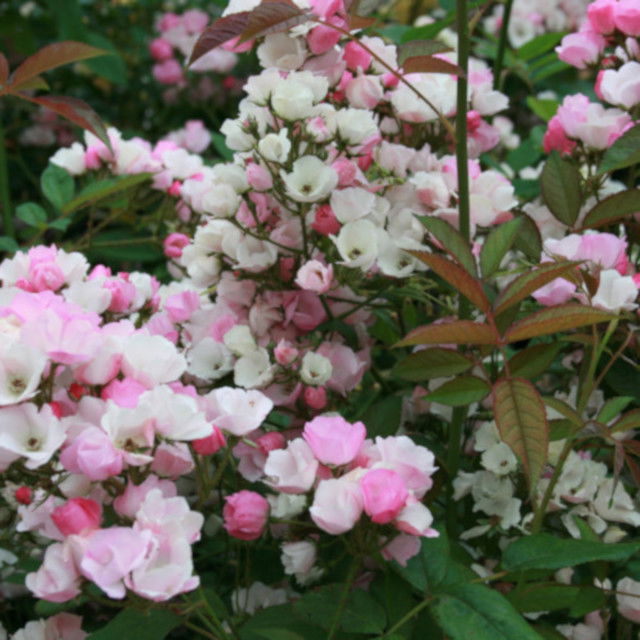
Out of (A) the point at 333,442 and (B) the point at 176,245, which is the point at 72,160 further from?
(A) the point at 333,442

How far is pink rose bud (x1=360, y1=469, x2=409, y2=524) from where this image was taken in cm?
76

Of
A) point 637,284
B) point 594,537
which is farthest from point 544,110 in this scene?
point 594,537

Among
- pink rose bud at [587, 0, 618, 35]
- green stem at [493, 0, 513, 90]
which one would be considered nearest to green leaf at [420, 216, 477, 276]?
pink rose bud at [587, 0, 618, 35]

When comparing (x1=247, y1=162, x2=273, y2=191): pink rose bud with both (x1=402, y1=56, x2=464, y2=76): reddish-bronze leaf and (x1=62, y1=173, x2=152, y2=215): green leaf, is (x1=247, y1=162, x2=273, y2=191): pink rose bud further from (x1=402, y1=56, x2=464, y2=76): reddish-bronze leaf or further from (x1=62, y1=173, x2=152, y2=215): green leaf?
(x1=62, y1=173, x2=152, y2=215): green leaf

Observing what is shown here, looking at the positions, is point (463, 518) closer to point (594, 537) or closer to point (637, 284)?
point (594, 537)

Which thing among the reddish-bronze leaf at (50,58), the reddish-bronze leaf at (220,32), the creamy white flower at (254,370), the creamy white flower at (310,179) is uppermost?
the reddish-bronze leaf at (220,32)

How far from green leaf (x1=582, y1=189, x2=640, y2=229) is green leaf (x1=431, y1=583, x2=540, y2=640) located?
1.25ft

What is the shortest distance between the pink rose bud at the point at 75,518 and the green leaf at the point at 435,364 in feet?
0.99

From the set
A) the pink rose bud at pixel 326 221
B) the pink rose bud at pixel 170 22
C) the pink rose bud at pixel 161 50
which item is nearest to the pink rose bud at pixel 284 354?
the pink rose bud at pixel 326 221

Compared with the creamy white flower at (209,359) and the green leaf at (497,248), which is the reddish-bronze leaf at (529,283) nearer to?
the green leaf at (497,248)

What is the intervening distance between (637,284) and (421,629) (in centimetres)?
37

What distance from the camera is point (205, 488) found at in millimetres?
858

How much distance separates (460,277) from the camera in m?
0.81

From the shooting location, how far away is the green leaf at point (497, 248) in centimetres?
90
